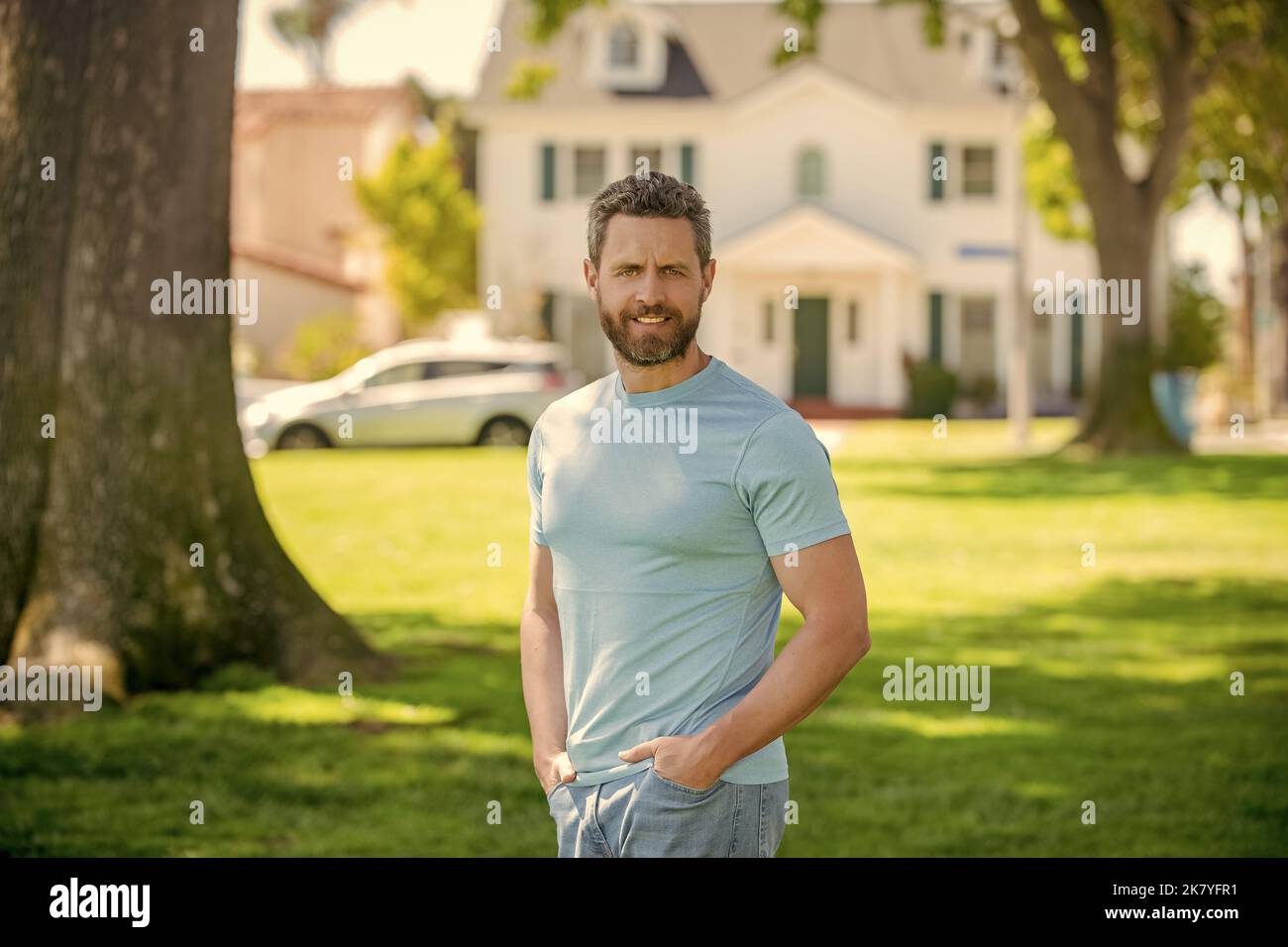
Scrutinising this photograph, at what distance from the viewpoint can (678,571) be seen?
3.25 m

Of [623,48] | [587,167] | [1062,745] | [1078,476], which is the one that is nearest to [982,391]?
[587,167]

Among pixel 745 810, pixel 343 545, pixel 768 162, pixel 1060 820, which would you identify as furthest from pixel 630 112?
pixel 745 810

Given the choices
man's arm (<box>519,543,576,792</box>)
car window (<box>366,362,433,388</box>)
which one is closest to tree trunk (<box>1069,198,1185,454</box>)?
car window (<box>366,362,433,388</box>)

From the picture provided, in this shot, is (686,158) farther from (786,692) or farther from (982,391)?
(786,692)

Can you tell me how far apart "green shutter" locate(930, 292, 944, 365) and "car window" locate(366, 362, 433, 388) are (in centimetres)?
1455

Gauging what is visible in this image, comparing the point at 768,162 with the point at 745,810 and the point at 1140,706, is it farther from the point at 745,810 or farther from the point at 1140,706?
the point at 745,810

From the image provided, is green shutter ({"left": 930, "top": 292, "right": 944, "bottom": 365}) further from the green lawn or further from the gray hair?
the gray hair

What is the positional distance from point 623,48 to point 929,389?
10376 mm

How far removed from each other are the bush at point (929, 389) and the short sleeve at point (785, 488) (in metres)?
32.5

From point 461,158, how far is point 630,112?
19.5 m

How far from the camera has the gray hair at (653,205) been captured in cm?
335

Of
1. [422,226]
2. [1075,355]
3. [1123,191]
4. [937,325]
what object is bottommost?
[1075,355]

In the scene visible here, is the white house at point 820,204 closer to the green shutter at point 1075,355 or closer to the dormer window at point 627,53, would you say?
the green shutter at point 1075,355

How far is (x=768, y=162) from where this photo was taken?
37469mm
